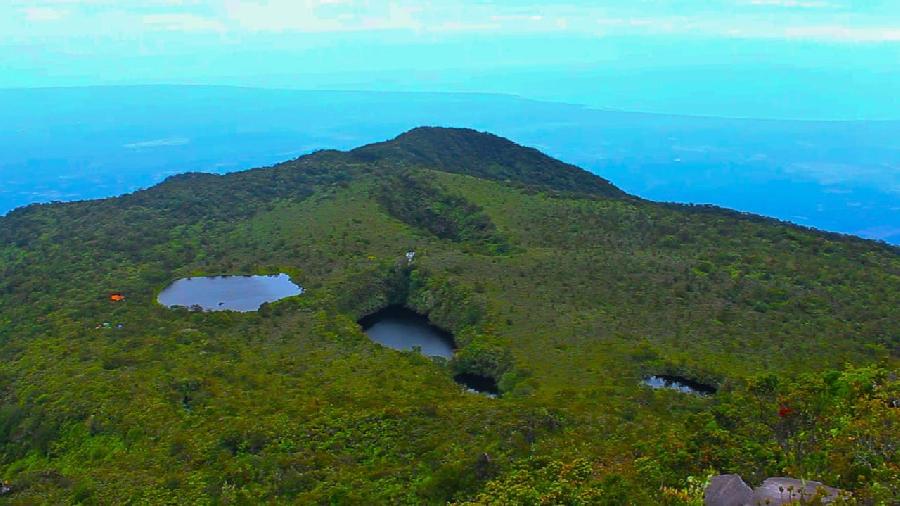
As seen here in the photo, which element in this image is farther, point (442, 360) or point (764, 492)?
point (442, 360)

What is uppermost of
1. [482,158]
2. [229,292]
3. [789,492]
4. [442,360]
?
[482,158]

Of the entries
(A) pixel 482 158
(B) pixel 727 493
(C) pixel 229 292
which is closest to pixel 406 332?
(C) pixel 229 292

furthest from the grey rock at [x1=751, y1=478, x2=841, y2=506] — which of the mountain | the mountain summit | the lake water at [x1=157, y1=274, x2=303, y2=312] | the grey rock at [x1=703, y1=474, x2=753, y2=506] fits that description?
the mountain summit

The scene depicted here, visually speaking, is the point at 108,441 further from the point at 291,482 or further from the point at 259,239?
the point at 259,239

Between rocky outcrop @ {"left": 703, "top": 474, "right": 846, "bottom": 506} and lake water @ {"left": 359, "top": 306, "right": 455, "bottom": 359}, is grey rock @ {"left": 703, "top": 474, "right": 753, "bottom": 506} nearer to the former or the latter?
rocky outcrop @ {"left": 703, "top": 474, "right": 846, "bottom": 506}

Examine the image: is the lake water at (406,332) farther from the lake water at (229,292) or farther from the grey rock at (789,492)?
the grey rock at (789,492)

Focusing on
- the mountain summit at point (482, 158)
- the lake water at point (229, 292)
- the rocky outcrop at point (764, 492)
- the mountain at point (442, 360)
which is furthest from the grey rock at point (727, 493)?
the mountain summit at point (482, 158)

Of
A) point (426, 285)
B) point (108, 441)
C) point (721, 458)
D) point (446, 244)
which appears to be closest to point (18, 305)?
point (108, 441)

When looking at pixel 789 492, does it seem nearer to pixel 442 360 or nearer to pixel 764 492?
pixel 764 492
